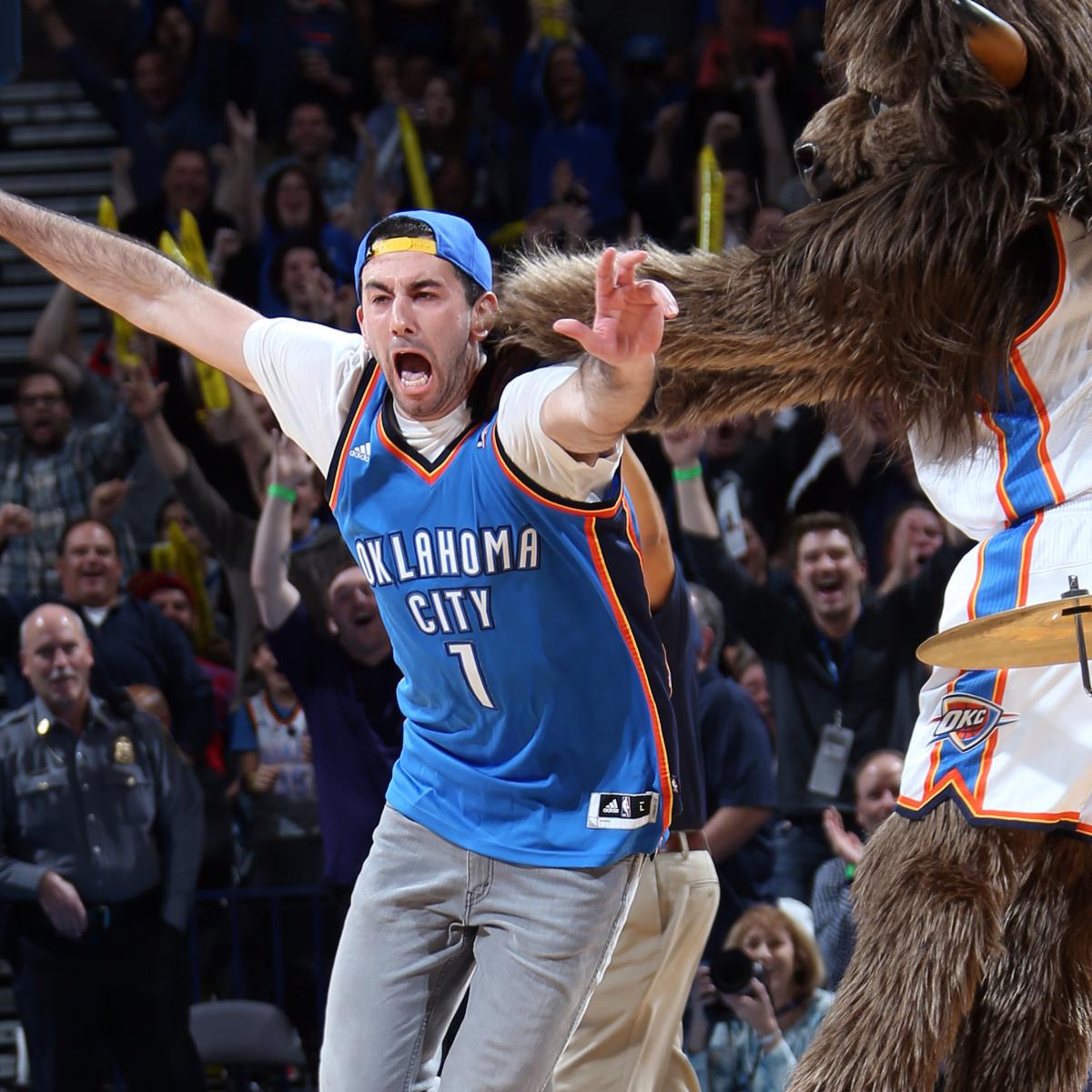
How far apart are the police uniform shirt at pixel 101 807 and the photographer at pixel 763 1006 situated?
155 centimetres

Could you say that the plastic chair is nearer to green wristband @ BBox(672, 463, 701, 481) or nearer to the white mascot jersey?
green wristband @ BBox(672, 463, 701, 481)

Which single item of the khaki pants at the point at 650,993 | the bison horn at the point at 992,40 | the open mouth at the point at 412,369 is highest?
the bison horn at the point at 992,40

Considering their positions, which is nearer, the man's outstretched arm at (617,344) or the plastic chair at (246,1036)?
the man's outstretched arm at (617,344)

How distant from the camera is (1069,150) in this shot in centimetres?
254

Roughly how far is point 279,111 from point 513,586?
A: 19.4 ft

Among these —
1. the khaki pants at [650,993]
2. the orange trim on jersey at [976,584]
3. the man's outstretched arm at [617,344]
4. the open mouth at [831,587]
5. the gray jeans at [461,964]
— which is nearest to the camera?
the man's outstretched arm at [617,344]

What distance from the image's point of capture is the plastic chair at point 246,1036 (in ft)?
15.7

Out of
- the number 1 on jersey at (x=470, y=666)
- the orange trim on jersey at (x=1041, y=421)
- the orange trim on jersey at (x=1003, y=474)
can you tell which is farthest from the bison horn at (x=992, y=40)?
the number 1 on jersey at (x=470, y=666)

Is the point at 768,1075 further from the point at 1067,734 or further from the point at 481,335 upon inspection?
the point at 481,335

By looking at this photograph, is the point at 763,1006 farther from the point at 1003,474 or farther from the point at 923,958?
the point at 1003,474

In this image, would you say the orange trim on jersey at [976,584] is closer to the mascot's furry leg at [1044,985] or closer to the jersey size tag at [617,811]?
the mascot's furry leg at [1044,985]

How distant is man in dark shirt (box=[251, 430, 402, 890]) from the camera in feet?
15.6

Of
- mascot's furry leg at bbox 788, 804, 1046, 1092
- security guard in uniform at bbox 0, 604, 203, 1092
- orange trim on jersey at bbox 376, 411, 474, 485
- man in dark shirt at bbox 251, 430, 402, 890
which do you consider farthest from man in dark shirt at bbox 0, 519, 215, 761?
mascot's furry leg at bbox 788, 804, 1046, 1092

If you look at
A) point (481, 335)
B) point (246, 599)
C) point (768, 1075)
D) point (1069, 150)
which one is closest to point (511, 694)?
point (481, 335)
